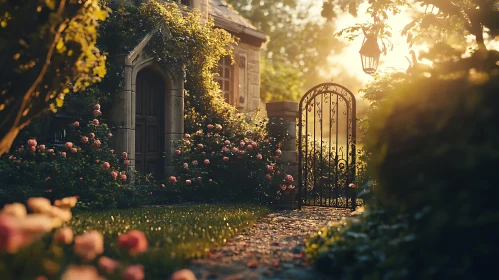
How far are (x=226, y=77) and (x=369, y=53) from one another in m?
6.10

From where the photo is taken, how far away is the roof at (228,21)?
15175 mm

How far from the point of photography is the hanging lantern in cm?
1052

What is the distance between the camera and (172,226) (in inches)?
274

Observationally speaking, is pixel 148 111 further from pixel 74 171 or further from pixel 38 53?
pixel 38 53

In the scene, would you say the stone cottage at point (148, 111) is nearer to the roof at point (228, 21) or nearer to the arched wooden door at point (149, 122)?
the arched wooden door at point (149, 122)

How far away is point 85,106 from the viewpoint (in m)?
10.5

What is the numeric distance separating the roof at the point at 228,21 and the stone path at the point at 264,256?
7753 millimetres

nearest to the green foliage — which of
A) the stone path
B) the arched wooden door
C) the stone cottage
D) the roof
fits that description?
the stone path

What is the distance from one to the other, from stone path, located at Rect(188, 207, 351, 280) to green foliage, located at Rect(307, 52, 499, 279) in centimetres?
46

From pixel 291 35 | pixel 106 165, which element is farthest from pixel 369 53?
pixel 291 35

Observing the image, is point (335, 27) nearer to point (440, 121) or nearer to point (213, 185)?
point (213, 185)

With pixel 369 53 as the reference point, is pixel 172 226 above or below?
below

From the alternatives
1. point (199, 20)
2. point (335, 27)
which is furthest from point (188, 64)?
point (335, 27)

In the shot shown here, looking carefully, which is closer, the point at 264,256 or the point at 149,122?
the point at 264,256
